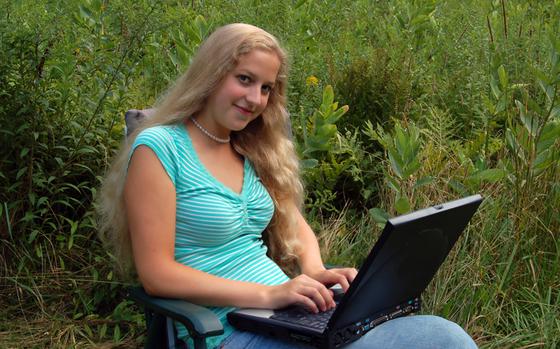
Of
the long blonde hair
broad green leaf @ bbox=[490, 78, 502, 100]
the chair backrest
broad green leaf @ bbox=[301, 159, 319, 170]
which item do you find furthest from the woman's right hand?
broad green leaf @ bbox=[490, 78, 502, 100]

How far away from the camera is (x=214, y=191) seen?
2961 mm

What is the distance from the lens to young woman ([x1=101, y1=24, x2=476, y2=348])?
9.03 feet

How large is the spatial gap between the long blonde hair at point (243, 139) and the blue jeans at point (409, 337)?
64cm

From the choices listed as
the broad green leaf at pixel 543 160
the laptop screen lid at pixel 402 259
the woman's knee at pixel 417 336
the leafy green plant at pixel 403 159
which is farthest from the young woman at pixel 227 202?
the broad green leaf at pixel 543 160

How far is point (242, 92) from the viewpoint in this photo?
3.01 m

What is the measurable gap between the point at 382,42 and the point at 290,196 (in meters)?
2.48

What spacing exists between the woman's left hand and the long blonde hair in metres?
0.30

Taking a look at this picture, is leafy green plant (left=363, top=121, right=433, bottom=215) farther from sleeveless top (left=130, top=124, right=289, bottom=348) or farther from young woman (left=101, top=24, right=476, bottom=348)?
sleeveless top (left=130, top=124, right=289, bottom=348)

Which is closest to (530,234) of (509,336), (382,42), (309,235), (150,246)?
(509,336)

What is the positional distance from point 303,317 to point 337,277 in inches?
11.4

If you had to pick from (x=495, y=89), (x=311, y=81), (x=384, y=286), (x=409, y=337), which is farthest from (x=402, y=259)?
(x=311, y=81)

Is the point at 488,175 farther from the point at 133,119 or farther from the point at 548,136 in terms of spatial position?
the point at 133,119

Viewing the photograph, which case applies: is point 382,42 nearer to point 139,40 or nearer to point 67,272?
point 139,40

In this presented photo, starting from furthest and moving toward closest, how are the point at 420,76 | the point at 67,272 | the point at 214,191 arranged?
1. the point at 420,76
2. the point at 67,272
3. the point at 214,191
